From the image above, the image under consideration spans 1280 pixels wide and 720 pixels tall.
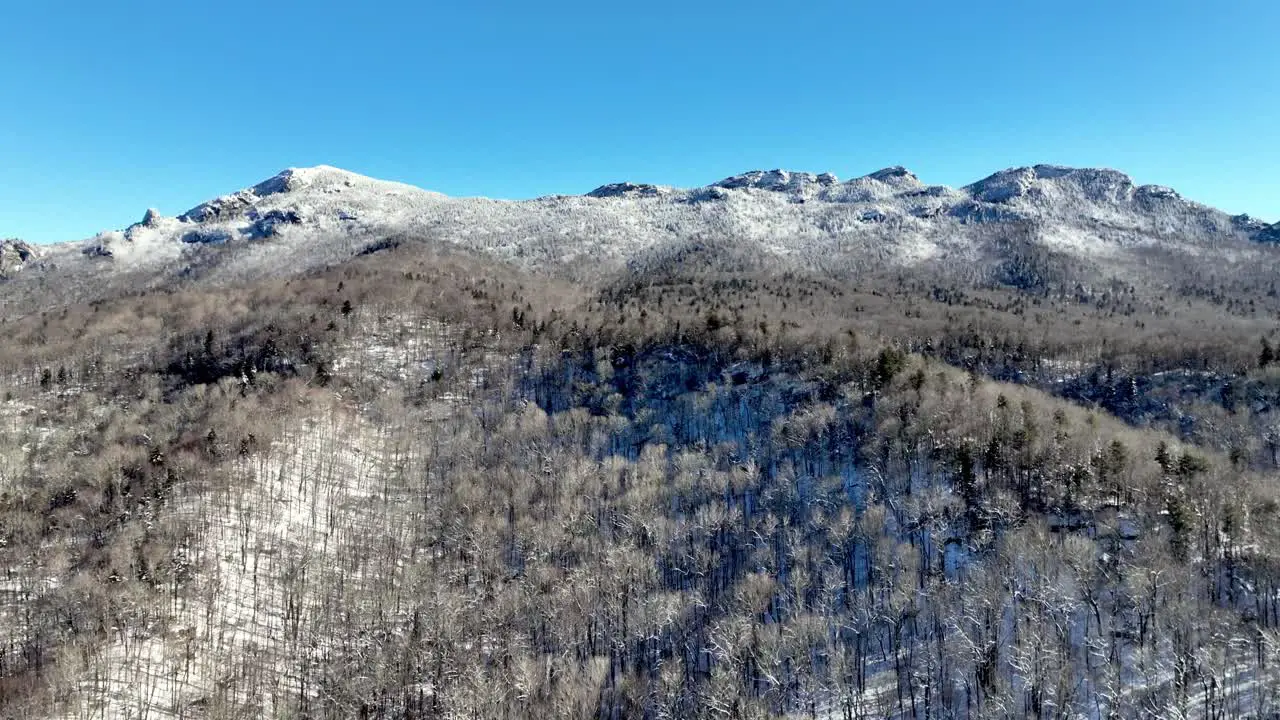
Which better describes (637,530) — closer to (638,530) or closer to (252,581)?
(638,530)

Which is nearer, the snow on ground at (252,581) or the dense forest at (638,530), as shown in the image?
the dense forest at (638,530)

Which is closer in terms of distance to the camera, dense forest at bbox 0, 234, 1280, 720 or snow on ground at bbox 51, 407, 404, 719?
dense forest at bbox 0, 234, 1280, 720

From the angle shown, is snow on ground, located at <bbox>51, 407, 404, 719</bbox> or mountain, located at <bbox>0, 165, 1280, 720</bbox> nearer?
mountain, located at <bbox>0, 165, 1280, 720</bbox>

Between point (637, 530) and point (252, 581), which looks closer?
point (252, 581)

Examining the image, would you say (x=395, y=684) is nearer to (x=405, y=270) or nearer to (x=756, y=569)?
(x=756, y=569)

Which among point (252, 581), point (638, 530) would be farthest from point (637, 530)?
point (252, 581)

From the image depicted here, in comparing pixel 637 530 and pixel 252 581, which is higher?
pixel 637 530

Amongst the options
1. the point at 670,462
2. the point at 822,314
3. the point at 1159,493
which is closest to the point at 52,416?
the point at 670,462

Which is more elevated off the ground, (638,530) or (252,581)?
(638,530)
